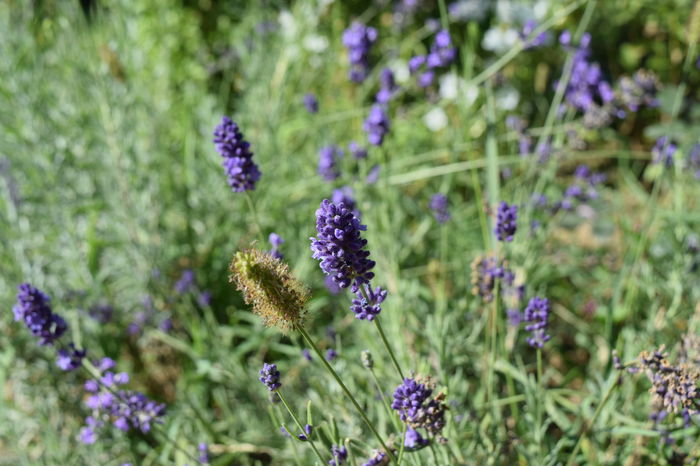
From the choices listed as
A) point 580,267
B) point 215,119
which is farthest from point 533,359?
point 215,119

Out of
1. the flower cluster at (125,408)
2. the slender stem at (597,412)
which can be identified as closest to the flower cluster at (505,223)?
the slender stem at (597,412)

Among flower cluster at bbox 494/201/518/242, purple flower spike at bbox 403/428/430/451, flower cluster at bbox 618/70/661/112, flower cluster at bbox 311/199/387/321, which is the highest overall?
flower cluster at bbox 618/70/661/112

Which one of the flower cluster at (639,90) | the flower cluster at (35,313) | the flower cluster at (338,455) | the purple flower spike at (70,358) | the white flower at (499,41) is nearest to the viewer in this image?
the flower cluster at (338,455)

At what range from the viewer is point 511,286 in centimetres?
214

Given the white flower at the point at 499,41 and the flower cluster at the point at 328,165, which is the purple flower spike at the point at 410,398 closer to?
the flower cluster at the point at 328,165

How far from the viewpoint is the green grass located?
6.70 feet

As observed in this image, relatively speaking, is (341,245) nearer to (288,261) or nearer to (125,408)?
(125,408)

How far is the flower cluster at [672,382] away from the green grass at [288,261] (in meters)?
0.32

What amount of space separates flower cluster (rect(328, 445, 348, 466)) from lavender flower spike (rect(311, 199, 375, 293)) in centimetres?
39

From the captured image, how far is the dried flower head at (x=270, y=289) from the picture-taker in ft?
3.76

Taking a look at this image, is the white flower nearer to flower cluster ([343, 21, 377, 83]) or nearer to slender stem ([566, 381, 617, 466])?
flower cluster ([343, 21, 377, 83])

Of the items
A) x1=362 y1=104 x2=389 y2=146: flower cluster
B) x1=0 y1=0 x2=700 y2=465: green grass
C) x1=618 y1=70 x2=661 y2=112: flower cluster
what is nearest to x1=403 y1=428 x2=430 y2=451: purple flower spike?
x1=0 y1=0 x2=700 y2=465: green grass

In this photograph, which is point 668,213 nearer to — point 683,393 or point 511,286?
point 511,286

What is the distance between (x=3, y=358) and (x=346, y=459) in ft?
4.96
